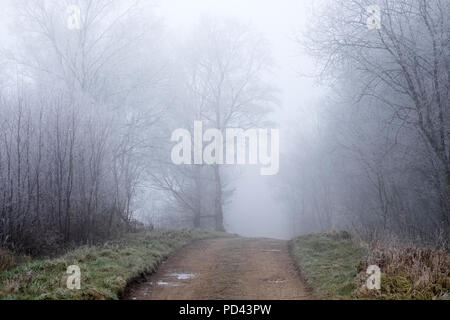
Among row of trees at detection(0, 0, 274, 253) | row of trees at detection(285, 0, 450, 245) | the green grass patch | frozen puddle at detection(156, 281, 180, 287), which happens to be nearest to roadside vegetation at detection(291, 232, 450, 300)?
the green grass patch

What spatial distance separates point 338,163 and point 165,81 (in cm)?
1376

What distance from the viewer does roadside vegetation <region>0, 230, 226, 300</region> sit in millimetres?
6395

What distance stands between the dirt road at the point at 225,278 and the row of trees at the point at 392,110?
3613mm

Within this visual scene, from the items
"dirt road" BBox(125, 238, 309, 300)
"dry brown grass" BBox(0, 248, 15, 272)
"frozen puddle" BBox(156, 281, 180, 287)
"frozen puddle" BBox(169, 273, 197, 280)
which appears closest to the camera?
"dirt road" BBox(125, 238, 309, 300)

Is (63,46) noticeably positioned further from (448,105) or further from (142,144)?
(448,105)

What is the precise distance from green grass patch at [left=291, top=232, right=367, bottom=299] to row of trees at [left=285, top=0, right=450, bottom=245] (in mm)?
1353

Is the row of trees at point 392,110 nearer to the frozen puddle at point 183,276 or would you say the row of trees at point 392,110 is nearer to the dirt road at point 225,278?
the dirt road at point 225,278

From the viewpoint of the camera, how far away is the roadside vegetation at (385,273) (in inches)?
254

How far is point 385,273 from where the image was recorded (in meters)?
7.13

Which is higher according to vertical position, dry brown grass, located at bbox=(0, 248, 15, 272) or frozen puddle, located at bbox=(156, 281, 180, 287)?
dry brown grass, located at bbox=(0, 248, 15, 272)

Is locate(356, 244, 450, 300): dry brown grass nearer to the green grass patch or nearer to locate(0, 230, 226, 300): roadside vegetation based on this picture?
the green grass patch

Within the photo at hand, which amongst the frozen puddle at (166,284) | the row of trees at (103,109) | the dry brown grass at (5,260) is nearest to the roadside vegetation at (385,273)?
the frozen puddle at (166,284)

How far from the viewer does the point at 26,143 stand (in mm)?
10945
